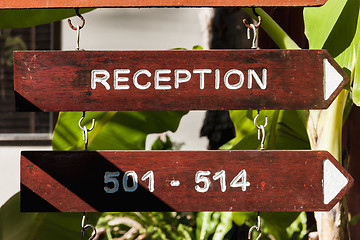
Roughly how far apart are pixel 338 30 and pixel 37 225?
3.60ft

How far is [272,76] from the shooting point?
1087 millimetres

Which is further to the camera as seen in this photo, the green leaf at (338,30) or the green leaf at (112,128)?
the green leaf at (112,128)

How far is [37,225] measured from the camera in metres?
1.47

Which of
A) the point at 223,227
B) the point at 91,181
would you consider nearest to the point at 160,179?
the point at 91,181

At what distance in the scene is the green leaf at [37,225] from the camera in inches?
57.6

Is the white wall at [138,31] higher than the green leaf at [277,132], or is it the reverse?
the white wall at [138,31]

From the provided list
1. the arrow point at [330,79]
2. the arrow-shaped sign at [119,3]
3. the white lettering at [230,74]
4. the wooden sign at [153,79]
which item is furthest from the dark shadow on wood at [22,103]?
the arrow point at [330,79]

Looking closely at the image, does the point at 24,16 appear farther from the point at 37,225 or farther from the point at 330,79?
the point at 330,79

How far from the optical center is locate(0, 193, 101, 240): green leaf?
1.46 m

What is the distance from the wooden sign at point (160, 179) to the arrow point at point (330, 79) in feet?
0.51

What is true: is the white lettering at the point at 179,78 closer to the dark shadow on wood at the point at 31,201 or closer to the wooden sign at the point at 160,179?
the wooden sign at the point at 160,179

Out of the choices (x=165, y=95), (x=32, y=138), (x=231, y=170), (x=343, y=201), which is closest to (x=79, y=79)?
(x=165, y=95)

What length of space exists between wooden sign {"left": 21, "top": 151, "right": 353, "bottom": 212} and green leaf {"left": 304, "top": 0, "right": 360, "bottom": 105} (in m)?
0.40

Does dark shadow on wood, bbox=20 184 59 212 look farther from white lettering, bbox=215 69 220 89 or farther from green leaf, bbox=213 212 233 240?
green leaf, bbox=213 212 233 240
